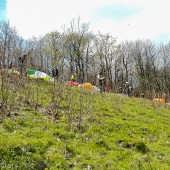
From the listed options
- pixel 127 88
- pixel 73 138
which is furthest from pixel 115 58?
pixel 73 138

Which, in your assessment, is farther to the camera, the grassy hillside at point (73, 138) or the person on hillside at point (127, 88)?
the person on hillside at point (127, 88)

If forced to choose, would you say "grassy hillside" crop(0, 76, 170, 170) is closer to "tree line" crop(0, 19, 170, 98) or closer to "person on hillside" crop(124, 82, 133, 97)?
"person on hillside" crop(124, 82, 133, 97)

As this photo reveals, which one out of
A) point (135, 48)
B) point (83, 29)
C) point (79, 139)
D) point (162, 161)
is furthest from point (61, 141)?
point (135, 48)

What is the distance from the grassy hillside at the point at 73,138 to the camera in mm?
8789

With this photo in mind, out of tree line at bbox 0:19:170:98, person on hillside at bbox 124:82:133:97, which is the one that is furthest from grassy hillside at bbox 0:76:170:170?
tree line at bbox 0:19:170:98

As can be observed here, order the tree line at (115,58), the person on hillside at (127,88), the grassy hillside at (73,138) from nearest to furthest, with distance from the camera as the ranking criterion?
the grassy hillside at (73,138), the person on hillside at (127,88), the tree line at (115,58)

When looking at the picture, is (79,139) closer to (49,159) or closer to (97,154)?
(97,154)

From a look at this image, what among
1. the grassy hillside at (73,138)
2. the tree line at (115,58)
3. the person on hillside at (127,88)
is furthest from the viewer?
the tree line at (115,58)

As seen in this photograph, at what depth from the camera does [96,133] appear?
12000 mm

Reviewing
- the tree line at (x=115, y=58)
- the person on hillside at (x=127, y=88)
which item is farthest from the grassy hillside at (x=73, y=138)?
the tree line at (x=115, y=58)

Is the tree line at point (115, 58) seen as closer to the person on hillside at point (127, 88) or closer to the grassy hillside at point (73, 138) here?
the person on hillside at point (127, 88)

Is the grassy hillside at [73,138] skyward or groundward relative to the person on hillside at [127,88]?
groundward

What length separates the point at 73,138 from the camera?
11070 mm

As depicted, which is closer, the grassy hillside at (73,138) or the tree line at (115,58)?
the grassy hillside at (73,138)
